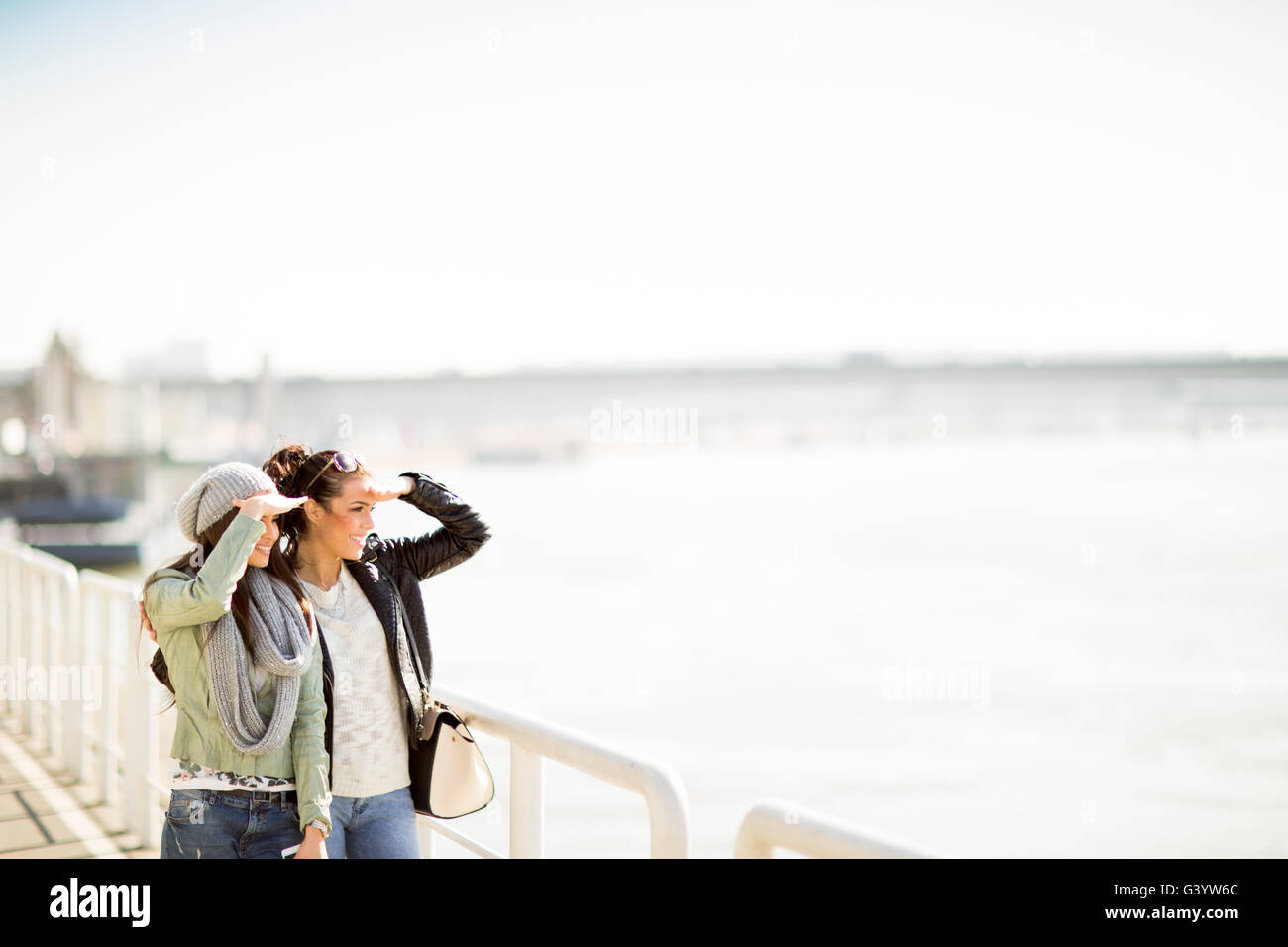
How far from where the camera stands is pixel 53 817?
230 inches

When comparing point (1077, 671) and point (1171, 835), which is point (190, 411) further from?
point (1171, 835)

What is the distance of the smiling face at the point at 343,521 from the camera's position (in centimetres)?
312

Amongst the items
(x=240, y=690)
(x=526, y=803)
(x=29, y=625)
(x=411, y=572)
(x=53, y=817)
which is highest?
(x=411, y=572)

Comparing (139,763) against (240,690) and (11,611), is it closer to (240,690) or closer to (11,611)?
(240,690)

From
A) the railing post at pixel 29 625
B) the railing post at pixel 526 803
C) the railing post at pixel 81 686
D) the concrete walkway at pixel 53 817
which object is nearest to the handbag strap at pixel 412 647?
the railing post at pixel 526 803

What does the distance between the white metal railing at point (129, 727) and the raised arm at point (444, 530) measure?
41 cm

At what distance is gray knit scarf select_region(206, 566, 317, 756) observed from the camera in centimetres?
281

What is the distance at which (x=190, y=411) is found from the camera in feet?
245

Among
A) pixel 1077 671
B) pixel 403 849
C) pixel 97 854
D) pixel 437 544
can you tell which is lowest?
pixel 1077 671

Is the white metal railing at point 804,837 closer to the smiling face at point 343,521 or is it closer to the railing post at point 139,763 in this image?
the smiling face at point 343,521

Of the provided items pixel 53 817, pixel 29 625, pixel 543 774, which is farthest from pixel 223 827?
pixel 29 625

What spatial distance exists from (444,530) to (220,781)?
3.67 ft

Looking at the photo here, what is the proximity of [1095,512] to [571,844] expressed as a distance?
75.6 metres
